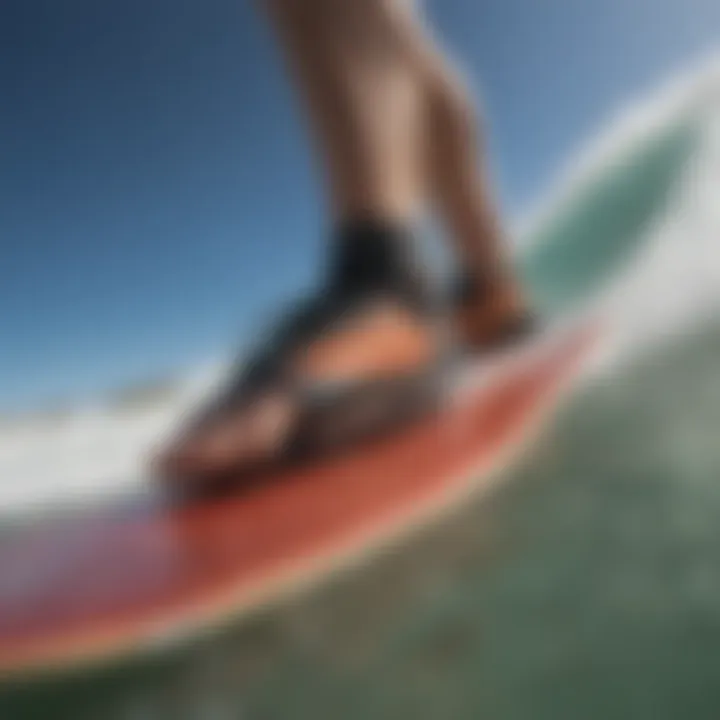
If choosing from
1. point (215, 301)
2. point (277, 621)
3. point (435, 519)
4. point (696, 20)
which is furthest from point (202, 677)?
point (696, 20)

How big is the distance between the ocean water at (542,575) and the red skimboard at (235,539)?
15mm

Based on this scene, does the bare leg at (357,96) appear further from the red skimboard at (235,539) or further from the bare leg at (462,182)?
the red skimboard at (235,539)

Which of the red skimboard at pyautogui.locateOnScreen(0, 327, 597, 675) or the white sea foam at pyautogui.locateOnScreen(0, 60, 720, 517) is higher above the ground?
the white sea foam at pyautogui.locateOnScreen(0, 60, 720, 517)

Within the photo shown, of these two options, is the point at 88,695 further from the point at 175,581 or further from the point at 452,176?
the point at 452,176

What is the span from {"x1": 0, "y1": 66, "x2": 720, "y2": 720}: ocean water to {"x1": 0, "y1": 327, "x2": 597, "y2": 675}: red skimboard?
0.05ft

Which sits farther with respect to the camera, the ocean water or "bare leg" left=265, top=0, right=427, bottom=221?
"bare leg" left=265, top=0, right=427, bottom=221

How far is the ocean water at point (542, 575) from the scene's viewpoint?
1.92ft

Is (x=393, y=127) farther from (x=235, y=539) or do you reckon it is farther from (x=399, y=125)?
(x=235, y=539)

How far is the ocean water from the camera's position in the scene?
584 mm

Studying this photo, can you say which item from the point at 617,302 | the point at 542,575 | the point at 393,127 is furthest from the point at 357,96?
the point at 542,575

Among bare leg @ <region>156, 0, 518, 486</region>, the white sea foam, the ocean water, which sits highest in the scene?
bare leg @ <region>156, 0, 518, 486</region>

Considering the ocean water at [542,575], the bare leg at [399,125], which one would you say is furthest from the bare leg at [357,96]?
the ocean water at [542,575]

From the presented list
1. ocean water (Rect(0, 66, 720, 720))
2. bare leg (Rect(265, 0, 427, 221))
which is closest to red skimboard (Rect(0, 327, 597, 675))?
ocean water (Rect(0, 66, 720, 720))

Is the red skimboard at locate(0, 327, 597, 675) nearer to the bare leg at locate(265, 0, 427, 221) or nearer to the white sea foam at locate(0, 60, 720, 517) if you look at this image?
the white sea foam at locate(0, 60, 720, 517)
